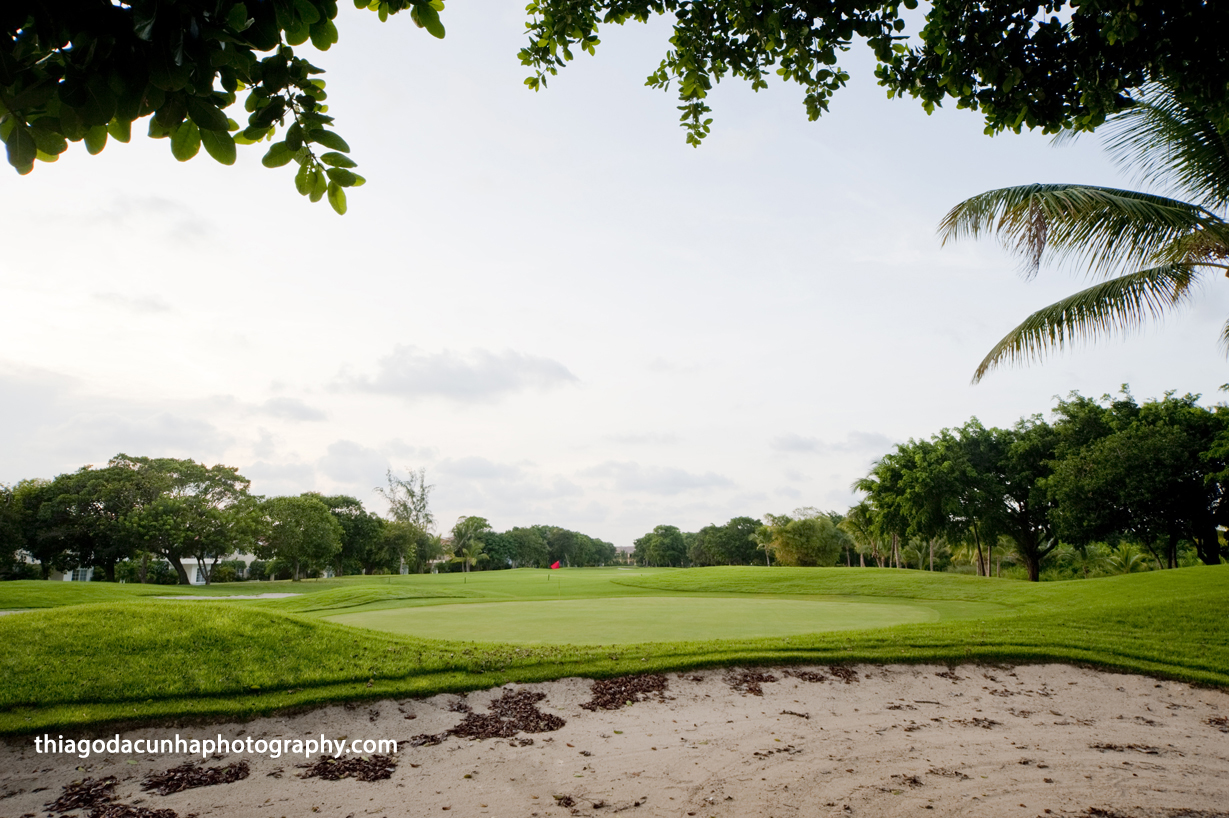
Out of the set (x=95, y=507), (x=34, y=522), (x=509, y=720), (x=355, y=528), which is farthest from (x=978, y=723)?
(x=355, y=528)

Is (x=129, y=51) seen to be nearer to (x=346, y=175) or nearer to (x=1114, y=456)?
(x=346, y=175)

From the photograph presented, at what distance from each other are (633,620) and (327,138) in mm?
11665

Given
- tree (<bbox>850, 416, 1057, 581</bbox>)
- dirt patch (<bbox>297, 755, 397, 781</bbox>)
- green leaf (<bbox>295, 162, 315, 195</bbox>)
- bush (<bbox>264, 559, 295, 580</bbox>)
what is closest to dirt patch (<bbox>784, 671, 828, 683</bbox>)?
dirt patch (<bbox>297, 755, 397, 781</bbox>)

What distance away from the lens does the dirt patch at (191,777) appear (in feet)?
16.4

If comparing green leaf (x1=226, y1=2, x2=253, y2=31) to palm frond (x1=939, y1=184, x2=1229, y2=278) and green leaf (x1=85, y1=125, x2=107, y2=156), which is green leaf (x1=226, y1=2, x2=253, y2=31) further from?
palm frond (x1=939, y1=184, x2=1229, y2=278)

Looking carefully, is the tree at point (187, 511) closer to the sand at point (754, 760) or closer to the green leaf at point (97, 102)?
the sand at point (754, 760)

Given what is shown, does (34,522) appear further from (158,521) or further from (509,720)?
(509,720)

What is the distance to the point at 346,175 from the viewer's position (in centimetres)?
262

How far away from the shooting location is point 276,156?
2506mm

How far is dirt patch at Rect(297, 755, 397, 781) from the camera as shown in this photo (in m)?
5.20

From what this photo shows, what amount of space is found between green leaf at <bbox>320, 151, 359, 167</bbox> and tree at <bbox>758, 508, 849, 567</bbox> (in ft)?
174

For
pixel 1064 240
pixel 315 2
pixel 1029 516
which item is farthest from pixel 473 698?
pixel 1029 516

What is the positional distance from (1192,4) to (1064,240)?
6.62m

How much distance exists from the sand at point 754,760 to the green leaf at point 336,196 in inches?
161
